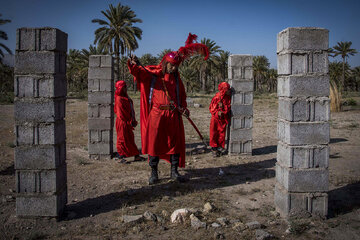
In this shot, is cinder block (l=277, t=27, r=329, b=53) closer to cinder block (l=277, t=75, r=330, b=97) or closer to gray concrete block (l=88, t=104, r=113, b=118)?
cinder block (l=277, t=75, r=330, b=97)

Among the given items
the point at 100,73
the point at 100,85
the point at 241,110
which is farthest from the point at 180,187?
the point at 100,73

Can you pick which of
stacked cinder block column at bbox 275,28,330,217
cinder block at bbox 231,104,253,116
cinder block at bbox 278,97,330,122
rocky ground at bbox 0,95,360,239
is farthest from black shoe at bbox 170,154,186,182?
cinder block at bbox 231,104,253,116

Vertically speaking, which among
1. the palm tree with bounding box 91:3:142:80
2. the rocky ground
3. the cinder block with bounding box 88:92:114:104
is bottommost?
the rocky ground

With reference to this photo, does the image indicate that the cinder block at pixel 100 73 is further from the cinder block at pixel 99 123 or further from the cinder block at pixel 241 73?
the cinder block at pixel 241 73

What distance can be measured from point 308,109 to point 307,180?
95 cm

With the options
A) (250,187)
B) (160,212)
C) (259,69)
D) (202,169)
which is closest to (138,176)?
(202,169)

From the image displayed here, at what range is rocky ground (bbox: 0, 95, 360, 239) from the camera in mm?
3570

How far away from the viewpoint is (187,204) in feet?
14.6

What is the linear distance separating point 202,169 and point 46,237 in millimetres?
3682

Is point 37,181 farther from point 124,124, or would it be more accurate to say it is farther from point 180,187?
point 124,124

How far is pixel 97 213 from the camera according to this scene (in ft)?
13.6

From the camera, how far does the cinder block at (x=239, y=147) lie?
7578 millimetres

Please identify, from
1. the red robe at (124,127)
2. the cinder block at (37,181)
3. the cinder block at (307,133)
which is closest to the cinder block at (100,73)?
the red robe at (124,127)

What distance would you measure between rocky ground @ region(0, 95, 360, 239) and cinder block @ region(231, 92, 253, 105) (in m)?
1.45
